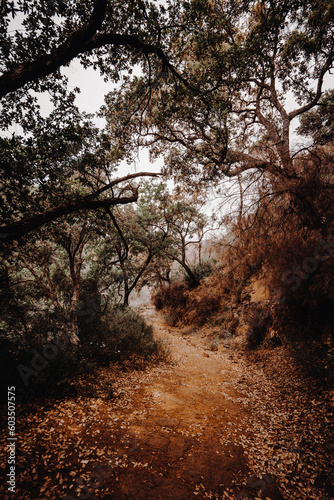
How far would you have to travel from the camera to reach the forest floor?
9.55 feet

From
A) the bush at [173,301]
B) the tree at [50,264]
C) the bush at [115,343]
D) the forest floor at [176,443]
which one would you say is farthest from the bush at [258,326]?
the bush at [173,301]

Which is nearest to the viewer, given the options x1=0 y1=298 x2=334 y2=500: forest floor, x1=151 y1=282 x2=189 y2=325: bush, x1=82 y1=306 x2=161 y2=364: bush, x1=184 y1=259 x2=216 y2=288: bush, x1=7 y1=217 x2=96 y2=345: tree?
x1=0 y1=298 x2=334 y2=500: forest floor

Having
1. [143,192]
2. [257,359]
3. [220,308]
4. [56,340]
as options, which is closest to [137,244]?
[143,192]

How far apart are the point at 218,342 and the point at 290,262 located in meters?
7.04

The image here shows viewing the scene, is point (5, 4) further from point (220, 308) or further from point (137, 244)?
point (220, 308)

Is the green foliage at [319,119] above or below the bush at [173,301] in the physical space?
above

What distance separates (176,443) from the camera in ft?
12.5

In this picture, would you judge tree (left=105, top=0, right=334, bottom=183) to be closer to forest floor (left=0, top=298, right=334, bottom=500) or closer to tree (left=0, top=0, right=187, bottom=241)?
tree (left=0, top=0, right=187, bottom=241)

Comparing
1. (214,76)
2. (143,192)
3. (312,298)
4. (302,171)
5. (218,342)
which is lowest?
(218,342)

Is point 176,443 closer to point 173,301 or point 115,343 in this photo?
point 115,343

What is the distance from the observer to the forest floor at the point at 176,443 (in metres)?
2.91

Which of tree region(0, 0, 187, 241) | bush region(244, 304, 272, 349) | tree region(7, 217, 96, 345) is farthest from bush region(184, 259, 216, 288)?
tree region(0, 0, 187, 241)

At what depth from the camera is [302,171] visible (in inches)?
216

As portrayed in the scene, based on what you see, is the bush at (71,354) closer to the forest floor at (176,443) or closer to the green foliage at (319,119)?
the forest floor at (176,443)
